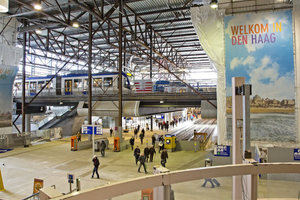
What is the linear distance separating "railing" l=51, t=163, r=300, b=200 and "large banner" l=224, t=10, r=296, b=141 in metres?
9.31

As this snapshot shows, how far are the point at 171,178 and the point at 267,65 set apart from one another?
10968 millimetres

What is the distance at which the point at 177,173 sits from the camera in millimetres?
2479

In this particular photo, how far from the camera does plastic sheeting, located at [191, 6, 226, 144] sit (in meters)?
12.0

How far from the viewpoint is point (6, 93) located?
20438mm

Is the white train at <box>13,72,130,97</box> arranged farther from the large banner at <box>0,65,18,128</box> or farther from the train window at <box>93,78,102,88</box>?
the large banner at <box>0,65,18,128</box>

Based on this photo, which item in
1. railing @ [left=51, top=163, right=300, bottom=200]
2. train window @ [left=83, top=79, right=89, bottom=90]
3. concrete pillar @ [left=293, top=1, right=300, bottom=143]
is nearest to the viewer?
railing @ [left=51, top=163, right=300, bottom=200]

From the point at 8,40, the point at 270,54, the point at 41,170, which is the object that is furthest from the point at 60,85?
the point at 270,54

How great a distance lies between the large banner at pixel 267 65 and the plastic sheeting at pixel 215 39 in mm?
471

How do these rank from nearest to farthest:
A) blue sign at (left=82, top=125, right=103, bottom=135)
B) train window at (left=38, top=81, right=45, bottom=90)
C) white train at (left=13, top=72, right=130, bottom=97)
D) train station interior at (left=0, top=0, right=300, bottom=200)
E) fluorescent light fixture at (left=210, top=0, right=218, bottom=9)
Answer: train station interior at (left=0, top=0, right=300, bottom=200) → fluorescent light fixture at (left=210, top=0, right=218, bottom=9) → blue sign at (left=82, top=125, right=103, bottom=135) → white train at (left=13, top=72, right=130, bottom=97) → train window at (left=38, top=81, right=45, bottom=90)

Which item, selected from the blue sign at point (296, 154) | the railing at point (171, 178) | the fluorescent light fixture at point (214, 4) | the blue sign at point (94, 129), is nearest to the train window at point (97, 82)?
the blue sign at point (94, 129)

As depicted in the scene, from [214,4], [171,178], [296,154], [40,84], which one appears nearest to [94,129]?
[214,4]

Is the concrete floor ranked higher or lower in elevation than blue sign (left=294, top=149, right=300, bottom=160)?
lower

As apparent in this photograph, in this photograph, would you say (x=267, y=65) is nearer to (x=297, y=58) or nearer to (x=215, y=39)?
(x=297, y=58)

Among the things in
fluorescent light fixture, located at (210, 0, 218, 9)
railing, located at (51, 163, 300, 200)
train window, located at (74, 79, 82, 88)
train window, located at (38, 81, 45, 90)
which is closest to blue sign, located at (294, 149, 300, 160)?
fluorescent light fixture, located at (210, 0, 218, 9)
